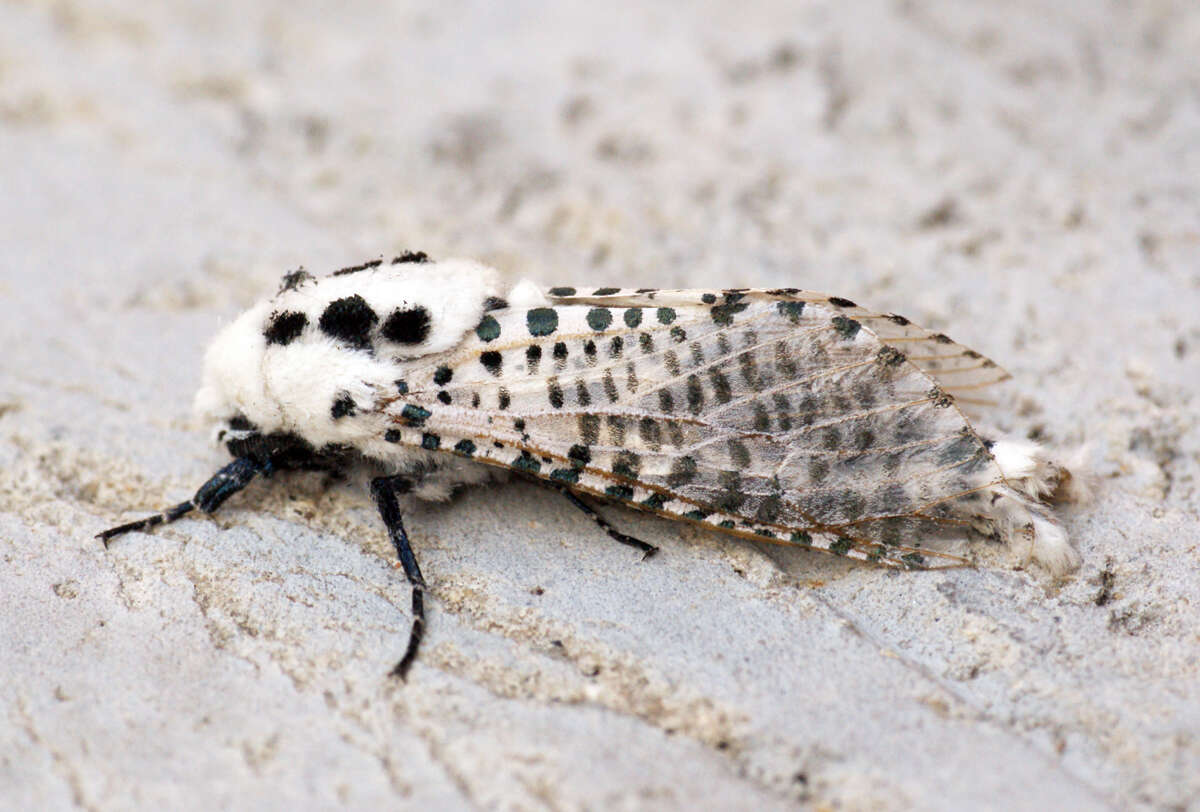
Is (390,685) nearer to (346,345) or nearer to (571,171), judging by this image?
(346,345)

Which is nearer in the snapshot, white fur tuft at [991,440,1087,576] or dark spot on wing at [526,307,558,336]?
white fur tuft at [991,440,1087,576]

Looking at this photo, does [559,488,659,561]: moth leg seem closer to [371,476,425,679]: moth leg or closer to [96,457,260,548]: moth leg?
[371,476,425,679]: moth leg

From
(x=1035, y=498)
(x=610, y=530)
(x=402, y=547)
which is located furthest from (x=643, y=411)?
(x=1035, y=498)

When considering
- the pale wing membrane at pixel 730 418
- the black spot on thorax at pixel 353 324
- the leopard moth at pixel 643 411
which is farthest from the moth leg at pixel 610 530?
the black spot on thorax at pixel 353 324

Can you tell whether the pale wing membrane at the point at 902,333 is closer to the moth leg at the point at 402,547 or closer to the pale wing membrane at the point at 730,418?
the pale wing membrane at the point at 730,418

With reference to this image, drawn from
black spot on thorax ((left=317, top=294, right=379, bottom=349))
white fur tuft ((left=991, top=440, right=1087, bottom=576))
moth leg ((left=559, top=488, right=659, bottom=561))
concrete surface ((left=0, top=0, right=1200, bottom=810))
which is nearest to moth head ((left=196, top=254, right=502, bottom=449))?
black spot on thorax ((left=317, top=294, right=379, bottom=349))

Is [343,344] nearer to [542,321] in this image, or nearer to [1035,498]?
[542,321]
